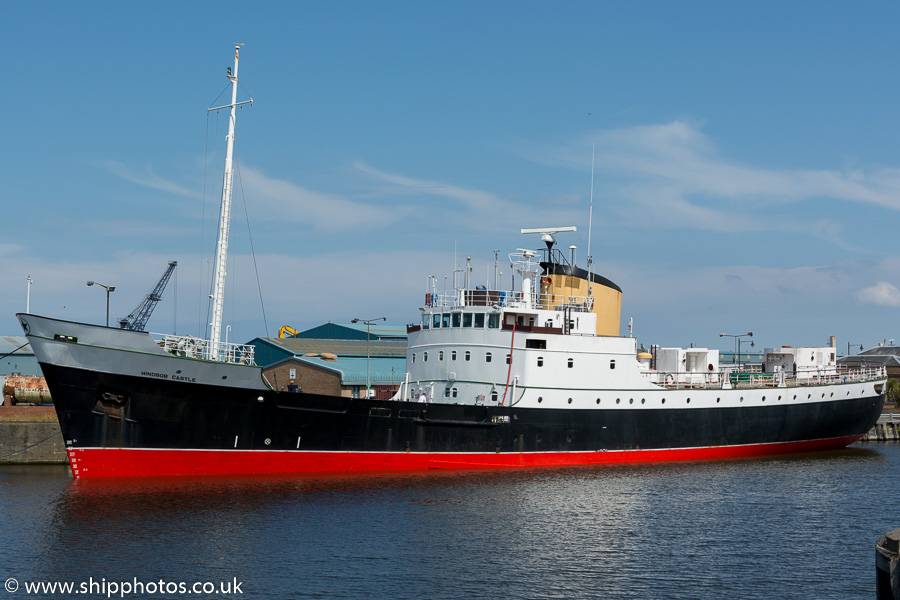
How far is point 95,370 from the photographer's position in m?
29.0

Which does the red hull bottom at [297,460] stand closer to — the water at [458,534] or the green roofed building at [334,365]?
the water at [458,534]

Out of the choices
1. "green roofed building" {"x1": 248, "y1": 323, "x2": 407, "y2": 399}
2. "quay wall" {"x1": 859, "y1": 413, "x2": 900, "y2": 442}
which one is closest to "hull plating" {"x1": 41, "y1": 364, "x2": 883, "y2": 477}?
"green roofed building" {"x1": 248, "y1": 323, "x2": 407, "y2": 399}

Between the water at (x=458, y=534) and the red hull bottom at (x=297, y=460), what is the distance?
73 centimetres

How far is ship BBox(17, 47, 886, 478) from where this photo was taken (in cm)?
2942

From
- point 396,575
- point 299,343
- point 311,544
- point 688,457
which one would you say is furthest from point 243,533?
point 299,343

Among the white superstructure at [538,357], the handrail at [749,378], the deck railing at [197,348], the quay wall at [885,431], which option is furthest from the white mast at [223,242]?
the quay wall at [885,431]

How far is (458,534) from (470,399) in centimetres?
1230

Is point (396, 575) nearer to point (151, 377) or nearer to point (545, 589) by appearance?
point (545, 589)

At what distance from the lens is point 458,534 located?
23.7 metres

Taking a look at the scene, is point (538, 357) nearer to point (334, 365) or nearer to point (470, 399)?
point (470, 399)

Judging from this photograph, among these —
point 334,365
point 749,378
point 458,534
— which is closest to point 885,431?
point 749,378

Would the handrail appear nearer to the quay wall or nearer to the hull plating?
the hull plating

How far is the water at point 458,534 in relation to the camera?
64.4 feet

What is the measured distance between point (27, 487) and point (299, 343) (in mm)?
37614
